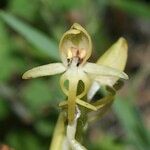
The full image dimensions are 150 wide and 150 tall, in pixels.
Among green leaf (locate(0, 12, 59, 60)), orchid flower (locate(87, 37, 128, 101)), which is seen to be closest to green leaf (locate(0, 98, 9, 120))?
green leaf (locate(0, 12, 59, 60))

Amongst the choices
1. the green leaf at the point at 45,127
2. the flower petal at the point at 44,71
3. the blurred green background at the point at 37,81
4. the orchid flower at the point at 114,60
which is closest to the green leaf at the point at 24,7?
the blurred green background at the point at 37,81

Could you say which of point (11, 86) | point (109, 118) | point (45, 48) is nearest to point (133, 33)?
point (109, 118)

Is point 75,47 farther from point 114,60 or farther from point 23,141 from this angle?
point 23,141

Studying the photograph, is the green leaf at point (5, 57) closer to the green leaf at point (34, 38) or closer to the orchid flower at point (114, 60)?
the green leaf at point (34, 38)

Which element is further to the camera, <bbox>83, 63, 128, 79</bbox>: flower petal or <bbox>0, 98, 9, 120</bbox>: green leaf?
<bbox>0, 98, 9, 120</bbox>: green leaf

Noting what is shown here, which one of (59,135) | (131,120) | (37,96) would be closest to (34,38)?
(131,120)

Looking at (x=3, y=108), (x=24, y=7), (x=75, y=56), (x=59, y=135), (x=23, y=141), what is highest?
(x=24, y=7)

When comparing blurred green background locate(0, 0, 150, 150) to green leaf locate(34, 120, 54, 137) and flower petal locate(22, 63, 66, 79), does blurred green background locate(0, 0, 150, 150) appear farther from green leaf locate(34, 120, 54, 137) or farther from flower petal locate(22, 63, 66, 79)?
flower petal locate(22, 63, 66, 79)
